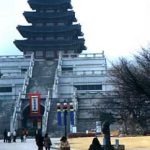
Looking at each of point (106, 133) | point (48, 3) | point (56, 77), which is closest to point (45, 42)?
point (48, 3)

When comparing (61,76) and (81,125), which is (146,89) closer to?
(81,125)

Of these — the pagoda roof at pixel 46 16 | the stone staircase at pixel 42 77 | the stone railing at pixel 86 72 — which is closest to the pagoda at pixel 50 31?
the pagoda roof at pixel 46 16

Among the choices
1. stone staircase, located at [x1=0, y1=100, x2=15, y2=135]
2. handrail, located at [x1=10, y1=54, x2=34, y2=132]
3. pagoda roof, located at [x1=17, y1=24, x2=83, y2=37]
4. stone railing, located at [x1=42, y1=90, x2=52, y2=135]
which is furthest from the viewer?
pagoda roof, located at [x1=17, y1=24, x2=83, y2=37]

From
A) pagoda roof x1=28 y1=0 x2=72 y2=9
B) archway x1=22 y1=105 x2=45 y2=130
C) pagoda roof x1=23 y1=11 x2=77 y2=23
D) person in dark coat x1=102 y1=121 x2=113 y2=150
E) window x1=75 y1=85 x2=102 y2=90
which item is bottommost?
person in dark coat x1=102 y1=121 x2=113 y2=150

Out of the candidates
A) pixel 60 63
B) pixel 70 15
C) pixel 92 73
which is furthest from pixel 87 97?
pixel 70 15

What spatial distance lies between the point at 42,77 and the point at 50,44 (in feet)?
49.0

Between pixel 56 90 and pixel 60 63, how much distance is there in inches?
458

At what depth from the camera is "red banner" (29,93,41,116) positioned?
211 ft

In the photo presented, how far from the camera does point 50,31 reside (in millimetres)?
91875

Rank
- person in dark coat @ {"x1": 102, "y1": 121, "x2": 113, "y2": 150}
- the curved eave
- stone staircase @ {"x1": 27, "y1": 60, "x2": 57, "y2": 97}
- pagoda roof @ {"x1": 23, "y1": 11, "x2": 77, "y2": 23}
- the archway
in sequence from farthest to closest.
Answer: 1. pagoda roof @ {"x1": 23, "y1": 11, "x2": 77, "y2": 23}
2. the curved eave
3. stone staircase @ {"x1": 27, "y1": 60, "x2": 57, "y2": 97}
4. the archway
5. person in dark coat @ {"x1": 102, "y1": 121, "x2": 113, "y2": 150}

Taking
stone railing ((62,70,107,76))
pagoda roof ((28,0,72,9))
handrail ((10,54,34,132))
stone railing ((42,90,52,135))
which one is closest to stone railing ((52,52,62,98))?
stone railing ((42,90,52,135))

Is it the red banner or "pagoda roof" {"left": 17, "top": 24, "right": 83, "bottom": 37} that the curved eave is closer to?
"pagoda roof" {"left": 17, "top": 24, "right": 83, "bottom": 37}

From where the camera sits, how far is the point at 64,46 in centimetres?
9069

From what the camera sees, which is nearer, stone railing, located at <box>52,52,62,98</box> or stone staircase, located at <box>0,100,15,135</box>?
stone staircase, located at <box>0,100,15,135</box>
